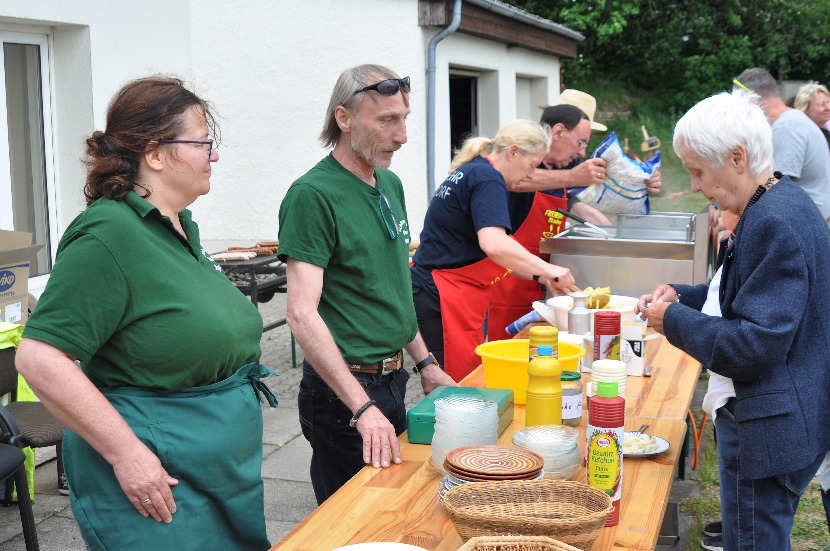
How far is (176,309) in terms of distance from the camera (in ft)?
6.38

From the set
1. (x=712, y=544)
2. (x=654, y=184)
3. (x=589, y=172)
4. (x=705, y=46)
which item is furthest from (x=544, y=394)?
(x=705, y=46)

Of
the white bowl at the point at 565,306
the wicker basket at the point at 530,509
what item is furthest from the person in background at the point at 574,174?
the wicker basket at the point at 530,509

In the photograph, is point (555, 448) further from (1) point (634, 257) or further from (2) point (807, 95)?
(2) point (807, 95)

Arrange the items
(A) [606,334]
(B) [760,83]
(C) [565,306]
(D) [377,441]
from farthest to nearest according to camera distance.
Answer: (B) [760,83], (C) [565,306], (A) [606,334], (D) [377,441]

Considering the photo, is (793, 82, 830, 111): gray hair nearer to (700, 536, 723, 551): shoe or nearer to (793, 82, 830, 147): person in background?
(793, 82, 830, 147): person in background

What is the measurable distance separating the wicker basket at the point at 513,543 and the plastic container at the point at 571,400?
2.98 feet

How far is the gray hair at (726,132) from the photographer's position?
2.16 meters

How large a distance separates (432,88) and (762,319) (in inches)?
297

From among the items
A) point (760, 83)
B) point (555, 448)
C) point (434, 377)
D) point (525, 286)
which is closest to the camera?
point (555, 448)

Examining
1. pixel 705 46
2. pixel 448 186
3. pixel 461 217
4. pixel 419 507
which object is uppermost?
pixel 705 46

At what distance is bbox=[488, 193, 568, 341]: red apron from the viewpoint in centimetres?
458

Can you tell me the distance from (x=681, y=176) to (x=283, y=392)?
53.3 feet

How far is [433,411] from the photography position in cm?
244

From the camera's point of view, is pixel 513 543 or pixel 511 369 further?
pixel 511 369
